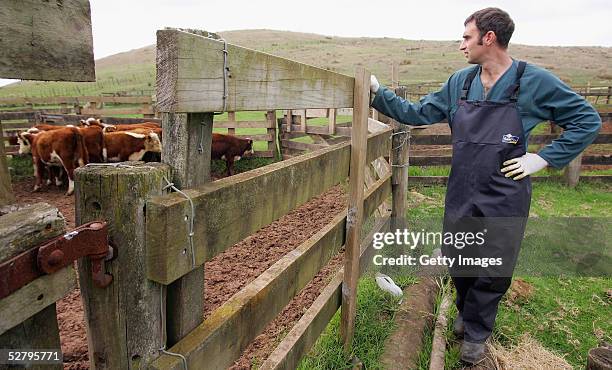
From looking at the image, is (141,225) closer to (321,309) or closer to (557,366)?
(321,309)

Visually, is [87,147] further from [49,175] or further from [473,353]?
[473,353]

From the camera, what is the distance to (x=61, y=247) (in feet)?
3.05

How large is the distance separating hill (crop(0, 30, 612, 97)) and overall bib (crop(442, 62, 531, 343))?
107 ft

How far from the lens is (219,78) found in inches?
46.6

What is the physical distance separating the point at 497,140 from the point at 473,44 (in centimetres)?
65

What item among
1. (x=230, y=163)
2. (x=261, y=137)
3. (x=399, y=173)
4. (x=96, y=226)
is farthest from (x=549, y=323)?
(x=261, y=137)

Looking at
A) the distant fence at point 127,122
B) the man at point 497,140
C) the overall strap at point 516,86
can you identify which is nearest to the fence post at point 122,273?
the man at point 497,140

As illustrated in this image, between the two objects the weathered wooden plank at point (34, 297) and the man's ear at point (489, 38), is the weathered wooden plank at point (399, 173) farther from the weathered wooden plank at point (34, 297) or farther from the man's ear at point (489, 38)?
the weathered wooden plank at point (34, 297)

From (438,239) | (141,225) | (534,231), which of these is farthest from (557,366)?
(534,231)

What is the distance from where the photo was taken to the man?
8.61ft

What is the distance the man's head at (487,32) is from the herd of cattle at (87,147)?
5753 mm

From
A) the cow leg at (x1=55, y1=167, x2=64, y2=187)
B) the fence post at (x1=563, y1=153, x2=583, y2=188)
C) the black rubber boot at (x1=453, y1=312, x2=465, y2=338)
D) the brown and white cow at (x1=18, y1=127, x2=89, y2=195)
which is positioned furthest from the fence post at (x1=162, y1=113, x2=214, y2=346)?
the cow leg at (x1=55, y1=167, x2=64, y2=187)

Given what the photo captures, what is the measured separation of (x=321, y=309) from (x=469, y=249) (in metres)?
1.18

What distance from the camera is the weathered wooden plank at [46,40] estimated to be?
29.9 inches
